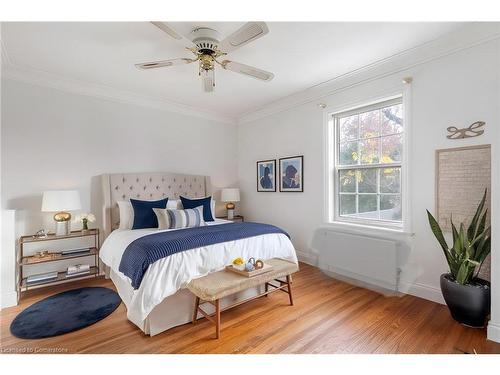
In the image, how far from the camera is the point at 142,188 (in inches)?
152

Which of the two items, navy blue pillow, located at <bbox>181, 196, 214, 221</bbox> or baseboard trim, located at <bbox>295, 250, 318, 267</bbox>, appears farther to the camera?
baseboard trim, located at <bbox>295, 250, 318, 267</bbox>

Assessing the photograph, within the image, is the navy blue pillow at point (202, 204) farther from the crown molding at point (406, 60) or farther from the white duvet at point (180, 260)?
the crown molding at point (406, 60)

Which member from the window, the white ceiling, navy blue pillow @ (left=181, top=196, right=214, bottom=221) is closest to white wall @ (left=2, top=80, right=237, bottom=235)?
the white ceiling

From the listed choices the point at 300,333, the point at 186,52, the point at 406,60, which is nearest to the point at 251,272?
the point at 300,333

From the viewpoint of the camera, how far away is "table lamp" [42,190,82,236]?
2859 mm

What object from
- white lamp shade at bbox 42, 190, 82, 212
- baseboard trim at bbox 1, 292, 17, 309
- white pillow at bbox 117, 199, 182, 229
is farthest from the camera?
white pillow at bbox 117, 199, 182, 229

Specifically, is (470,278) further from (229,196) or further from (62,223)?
(62,223)

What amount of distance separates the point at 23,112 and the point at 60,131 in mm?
406

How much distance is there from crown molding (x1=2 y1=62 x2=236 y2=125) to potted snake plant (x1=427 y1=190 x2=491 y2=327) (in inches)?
164

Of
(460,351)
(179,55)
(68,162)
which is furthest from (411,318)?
(68,162)

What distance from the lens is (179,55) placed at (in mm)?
2660

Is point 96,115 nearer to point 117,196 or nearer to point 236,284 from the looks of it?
Result: point 117,196

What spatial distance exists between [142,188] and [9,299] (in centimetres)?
192

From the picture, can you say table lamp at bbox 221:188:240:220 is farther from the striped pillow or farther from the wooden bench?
the wooden bench
